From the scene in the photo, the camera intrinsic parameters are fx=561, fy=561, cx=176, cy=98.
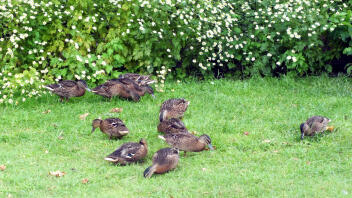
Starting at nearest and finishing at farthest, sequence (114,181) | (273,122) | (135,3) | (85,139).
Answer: (114,181) → (85,139) → (273,122) → (135,3)

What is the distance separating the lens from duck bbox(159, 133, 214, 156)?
8.71m

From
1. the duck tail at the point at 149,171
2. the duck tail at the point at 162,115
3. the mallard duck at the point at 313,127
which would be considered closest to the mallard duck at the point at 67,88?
the duck tail at the point at 162,115

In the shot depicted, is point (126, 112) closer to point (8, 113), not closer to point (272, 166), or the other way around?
point (8, 113)

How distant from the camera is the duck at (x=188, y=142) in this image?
8.71 metres

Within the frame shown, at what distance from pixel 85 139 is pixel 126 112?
5.20ft

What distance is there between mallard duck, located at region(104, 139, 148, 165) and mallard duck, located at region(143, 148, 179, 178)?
1.31 ft

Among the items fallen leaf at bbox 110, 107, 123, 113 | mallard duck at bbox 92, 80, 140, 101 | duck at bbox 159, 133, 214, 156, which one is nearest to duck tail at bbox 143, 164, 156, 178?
duck at bbox 159, 133, 214, 156

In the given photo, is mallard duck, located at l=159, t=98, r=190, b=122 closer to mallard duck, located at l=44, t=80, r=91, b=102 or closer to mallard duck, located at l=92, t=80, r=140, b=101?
mallard duck, located at l=92, t=80, r=140, b=101

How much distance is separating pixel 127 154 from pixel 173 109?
2157 millimetres

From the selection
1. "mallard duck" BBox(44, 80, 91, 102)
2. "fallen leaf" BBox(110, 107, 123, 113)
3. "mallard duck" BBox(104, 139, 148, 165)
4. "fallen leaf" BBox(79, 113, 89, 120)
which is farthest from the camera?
"mallard duck" BBox(44, 80, 91, 102)

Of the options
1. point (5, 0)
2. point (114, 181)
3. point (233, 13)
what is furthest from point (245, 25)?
point (114, 181)

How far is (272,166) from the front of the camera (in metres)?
8.16

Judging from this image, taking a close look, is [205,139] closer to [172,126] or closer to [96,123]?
[172,126]

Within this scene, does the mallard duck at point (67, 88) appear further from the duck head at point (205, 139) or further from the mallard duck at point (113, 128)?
the duck head at point (205, 139)
